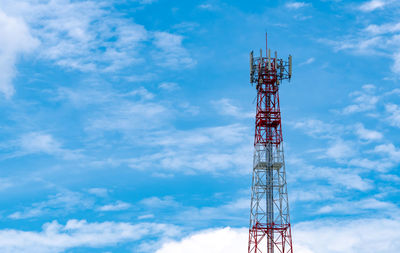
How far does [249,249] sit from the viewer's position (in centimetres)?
13450

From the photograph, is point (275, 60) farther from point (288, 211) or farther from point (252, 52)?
point (288, 211)

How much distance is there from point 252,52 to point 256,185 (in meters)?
26.2

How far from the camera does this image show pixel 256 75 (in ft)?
465

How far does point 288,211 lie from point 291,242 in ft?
19.4

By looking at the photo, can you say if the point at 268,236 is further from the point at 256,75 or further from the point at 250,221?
the point at 256,75

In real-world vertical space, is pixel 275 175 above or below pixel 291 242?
above

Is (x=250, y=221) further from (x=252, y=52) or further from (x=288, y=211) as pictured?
(x=252, y=52)

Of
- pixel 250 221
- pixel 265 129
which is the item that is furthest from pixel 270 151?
pixel 250 221

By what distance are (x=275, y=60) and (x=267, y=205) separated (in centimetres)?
2867

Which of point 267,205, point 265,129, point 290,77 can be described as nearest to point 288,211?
point 267,205

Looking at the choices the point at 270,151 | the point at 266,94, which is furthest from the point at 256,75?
the point at 270,151

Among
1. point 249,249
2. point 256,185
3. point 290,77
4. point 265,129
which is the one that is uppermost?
point 290,77

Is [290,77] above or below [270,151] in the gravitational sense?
above

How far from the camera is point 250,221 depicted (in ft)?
445
